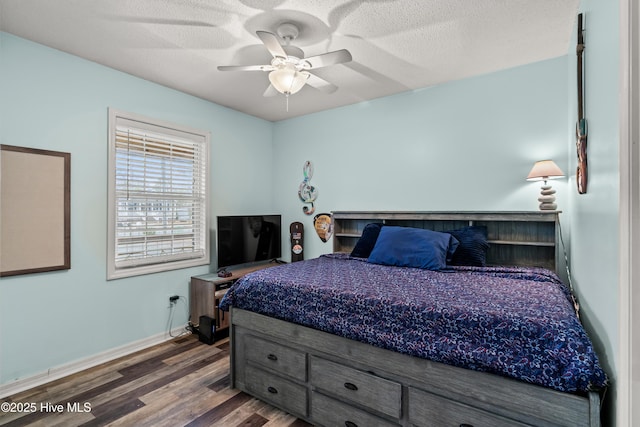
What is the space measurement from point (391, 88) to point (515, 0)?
1453mm

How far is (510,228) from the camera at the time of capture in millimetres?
2832

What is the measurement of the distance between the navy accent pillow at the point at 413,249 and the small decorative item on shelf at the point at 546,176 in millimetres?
755

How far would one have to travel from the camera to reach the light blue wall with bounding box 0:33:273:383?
226cm

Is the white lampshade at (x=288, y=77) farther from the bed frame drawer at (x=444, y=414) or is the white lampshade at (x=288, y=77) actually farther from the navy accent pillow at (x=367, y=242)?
the bed frame drawer at (x=444, y=414)

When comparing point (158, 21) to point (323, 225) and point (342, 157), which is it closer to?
point (342, 157)

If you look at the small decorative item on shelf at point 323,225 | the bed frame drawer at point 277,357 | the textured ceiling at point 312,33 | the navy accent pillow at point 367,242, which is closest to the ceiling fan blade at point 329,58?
the textured ceiling at point 312,33

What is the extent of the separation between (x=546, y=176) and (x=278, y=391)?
250 cm

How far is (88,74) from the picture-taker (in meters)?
2.64

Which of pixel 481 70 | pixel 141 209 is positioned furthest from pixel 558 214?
pixel 141 209

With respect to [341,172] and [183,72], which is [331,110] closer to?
[341,172]

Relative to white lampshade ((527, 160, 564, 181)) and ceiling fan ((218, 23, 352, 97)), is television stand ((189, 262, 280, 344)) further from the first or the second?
white lampshade ((527, 160, 564, 181))

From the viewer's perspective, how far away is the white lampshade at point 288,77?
211 centimetres

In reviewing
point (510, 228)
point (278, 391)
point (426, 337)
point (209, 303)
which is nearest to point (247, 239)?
point (209, 303)

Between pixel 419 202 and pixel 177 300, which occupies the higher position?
pixel 419 202
